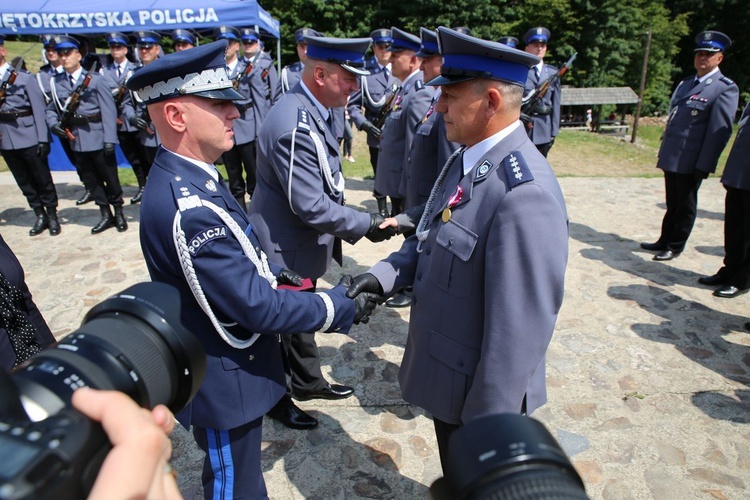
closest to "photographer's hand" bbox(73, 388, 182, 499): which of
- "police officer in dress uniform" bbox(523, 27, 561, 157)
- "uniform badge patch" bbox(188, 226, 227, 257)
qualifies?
"uniform badge patch" bbox(188, 226, 227, 257)

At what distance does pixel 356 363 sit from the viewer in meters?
3.71

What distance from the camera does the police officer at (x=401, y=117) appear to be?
4496 millimetres

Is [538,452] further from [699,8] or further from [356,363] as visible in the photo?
[699,8]

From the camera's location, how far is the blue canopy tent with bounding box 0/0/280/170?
8.89 meters

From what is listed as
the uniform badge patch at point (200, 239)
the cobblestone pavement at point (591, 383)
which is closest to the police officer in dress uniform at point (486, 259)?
the cobblestone pavement at point (591, 383)

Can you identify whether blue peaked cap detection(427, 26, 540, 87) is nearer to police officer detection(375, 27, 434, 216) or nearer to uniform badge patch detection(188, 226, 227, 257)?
uniform badge patch detection(188, 226, 227, 257)

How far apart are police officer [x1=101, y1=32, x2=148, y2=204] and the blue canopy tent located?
1340mm

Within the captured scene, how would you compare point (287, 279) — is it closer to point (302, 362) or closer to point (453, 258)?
point (453, 258)

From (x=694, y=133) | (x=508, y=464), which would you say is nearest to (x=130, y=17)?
(x=694, y=133)

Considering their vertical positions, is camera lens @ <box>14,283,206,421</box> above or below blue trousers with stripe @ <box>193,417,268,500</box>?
above

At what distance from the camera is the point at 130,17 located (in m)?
8.99

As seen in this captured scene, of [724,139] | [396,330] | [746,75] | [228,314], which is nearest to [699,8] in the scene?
[746,75]

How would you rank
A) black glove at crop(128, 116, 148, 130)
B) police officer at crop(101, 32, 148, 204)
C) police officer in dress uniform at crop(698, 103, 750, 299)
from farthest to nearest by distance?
1. police officer at crop(101, 32, 148, 204)
2. black glove at crop(128, 116, 148, 130)
3. police officer in dress uniform at crop(698, 103, 750, 299)

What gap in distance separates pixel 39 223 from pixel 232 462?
6.06m
